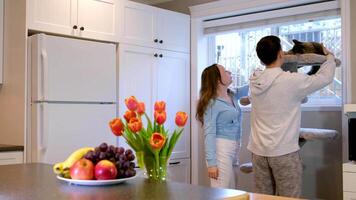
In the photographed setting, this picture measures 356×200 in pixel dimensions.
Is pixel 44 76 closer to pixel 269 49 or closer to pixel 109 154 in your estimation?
pixel 269 49

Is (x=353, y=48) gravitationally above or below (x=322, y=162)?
above

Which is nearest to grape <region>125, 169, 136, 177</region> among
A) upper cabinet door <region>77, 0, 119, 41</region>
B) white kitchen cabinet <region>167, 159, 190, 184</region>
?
upper cabinet door <region>77, 0, 119, 41</region>

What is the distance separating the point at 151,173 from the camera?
1.46 m

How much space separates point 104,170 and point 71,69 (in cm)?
210

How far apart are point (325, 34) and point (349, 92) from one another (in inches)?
24.9

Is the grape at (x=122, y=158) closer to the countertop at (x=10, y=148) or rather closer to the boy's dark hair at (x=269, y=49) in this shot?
the boy's dark hair at (x=269, y=49)

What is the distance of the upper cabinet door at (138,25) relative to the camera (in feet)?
12.4

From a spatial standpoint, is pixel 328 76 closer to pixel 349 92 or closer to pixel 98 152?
pixel 349 92

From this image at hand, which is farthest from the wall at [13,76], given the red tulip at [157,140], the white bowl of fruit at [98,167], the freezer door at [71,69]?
the red tulip at [157,140]

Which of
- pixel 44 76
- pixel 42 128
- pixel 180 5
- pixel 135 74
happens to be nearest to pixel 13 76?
pixel 44 76

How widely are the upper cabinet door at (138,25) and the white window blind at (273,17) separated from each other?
619mm

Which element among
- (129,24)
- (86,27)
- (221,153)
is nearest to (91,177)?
(221,153)

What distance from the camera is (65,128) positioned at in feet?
10.6

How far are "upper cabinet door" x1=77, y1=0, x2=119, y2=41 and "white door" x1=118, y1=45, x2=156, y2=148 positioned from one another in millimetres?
181
